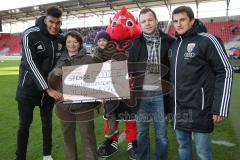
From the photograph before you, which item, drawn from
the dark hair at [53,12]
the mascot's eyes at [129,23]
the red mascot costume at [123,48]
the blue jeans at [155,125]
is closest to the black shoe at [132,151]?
the red mascot costume at [123,48]

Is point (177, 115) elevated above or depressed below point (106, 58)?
below

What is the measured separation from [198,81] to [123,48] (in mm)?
1345

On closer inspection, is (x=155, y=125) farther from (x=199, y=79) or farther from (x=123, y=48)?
(x=123, y=48)

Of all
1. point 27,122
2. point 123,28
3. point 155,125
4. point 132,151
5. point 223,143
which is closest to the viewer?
point 155,125

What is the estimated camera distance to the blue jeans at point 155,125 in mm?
2992

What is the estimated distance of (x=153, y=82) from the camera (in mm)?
2969

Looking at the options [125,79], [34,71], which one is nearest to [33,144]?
[34,71]

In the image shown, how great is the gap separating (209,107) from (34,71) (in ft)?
5.70

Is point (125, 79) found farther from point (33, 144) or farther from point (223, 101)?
point (33, 144)

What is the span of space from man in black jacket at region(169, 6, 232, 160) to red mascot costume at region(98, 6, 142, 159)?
0.90 metres

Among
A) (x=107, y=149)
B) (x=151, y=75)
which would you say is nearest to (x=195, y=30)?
(x=151, y=75)

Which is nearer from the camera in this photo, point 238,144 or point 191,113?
point 191,113

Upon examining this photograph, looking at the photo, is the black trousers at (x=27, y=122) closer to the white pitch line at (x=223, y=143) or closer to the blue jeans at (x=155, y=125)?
the blue jeans at (x=155, y=125)

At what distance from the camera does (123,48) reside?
366 cm
